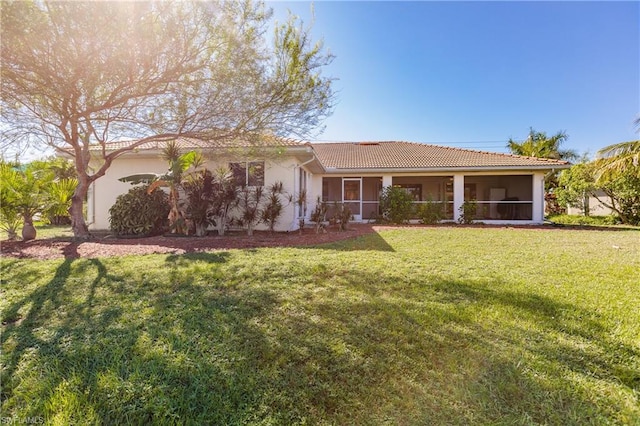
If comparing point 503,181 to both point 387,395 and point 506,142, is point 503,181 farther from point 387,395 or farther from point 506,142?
point 387,395

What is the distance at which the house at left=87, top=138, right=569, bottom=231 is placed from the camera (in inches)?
464

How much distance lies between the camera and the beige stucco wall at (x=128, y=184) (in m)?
12.1

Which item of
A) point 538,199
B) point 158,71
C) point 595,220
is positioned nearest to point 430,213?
point 538,199

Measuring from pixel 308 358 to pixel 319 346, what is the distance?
207 mm

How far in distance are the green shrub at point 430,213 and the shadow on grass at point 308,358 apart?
1209 centimetres

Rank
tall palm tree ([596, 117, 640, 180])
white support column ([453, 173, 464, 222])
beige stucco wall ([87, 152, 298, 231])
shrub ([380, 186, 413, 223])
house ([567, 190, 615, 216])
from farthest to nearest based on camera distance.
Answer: house ([567, 190, 615, 216])
white support column ([453, 173, 464, 222])
shrub ([380, 186, 413, 223])
tall palm tree ([596, 117, 640, 180])
beige stucco wall ([87, 152, 298, 231])

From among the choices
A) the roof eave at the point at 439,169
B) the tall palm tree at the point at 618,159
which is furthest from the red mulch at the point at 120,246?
the tall palm tree at the point at 618,159

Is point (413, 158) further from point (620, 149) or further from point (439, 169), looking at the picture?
point (620, 149)

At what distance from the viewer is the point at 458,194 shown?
54.5ft

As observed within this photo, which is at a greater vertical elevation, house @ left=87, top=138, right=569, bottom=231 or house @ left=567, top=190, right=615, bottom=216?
house @ left=87, top=138, right=569, bottom=231

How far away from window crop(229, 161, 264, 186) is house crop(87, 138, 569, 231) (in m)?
0.04

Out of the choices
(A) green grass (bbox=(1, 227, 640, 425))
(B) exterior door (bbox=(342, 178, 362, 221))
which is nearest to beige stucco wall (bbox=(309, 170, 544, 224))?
(B) exterior door (bbox=(342, 178, 362, 221))

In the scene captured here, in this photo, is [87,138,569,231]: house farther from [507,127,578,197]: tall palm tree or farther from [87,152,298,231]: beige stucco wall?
[507,127,578,197]: tall palm tree

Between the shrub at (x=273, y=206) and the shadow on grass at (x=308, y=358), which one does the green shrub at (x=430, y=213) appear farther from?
the shadow on grass at (x=308, y=358)
